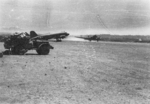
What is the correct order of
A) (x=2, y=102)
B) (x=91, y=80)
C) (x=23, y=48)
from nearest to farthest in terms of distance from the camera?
(x=2, y=102) < (x=91, y=80) < (x=23, y=48)

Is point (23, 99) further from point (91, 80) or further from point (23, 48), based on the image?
point (23, 48)

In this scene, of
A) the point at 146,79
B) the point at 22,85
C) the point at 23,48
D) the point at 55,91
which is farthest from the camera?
the point at 23,48

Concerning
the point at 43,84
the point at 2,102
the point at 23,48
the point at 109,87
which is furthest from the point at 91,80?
the point at 23,48

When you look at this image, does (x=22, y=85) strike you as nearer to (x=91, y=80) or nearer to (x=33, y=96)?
(x=33, y=96)

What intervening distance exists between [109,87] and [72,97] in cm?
225

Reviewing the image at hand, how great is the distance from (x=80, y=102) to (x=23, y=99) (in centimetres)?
166

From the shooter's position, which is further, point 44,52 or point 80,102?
point 44,52

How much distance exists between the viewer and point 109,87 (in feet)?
31.2

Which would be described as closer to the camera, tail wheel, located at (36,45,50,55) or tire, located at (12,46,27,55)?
tire, located at (12,46,27,55)

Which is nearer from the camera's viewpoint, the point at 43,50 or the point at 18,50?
the point at 18,50

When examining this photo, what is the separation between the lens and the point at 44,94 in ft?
26.3

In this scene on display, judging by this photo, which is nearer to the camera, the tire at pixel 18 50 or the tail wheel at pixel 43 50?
the tire at pixel 18 50

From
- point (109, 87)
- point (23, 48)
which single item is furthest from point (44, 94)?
point (23, 48)

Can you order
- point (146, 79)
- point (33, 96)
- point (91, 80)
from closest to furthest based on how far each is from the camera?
point (33, 96), point (91, 80), point (146, 79)
